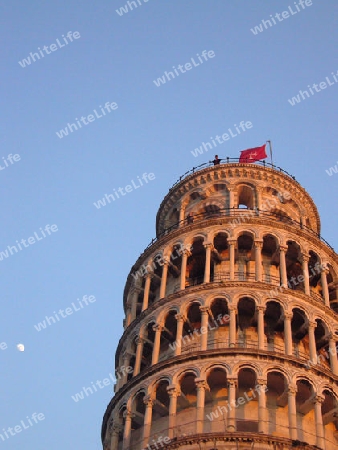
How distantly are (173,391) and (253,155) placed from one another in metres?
23.5

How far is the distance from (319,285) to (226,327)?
8870 millimetres

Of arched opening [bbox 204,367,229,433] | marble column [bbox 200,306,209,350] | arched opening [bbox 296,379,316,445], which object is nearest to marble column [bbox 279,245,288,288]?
marble column [bbox 200,306,209,350]

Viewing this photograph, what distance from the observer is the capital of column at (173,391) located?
132 feet

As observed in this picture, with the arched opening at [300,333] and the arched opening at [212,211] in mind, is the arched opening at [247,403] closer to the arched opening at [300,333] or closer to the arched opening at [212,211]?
the arched opening at [300,333]

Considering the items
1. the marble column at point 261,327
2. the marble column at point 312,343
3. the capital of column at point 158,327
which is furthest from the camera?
the capital of column at point 158,327

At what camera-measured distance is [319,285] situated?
50.7 meters

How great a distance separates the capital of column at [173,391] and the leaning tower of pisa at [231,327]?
53mm

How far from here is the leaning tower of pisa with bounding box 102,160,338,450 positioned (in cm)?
3947

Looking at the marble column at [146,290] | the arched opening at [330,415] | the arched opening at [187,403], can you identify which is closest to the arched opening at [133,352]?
the marble column at [146,290]

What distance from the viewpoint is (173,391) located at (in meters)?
40.2

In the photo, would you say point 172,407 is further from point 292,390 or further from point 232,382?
point 292,390

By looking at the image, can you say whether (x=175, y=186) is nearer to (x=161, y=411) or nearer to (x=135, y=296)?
(x=135, y=296)

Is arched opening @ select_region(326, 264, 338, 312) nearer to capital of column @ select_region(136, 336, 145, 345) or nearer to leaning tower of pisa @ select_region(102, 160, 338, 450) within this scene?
leaning tower of pisa @ select_region(102, 160, 338, 450)

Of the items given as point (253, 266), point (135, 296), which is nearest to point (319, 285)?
point (253, 266)
